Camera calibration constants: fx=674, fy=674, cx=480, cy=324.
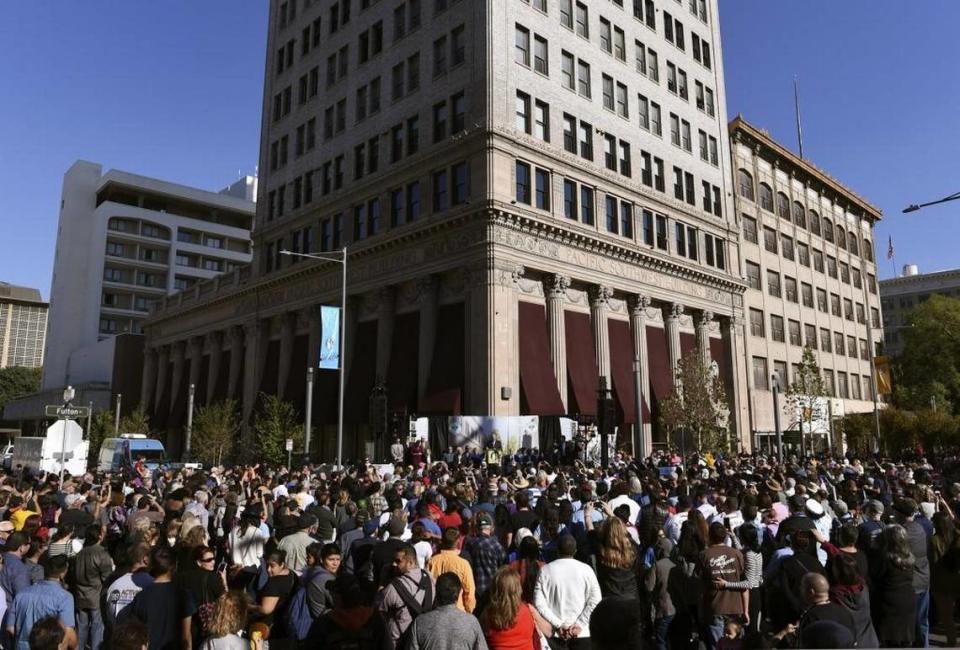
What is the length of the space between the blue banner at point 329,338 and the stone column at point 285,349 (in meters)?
18.3

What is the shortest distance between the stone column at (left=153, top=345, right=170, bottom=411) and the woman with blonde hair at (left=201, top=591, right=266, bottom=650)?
221 feet

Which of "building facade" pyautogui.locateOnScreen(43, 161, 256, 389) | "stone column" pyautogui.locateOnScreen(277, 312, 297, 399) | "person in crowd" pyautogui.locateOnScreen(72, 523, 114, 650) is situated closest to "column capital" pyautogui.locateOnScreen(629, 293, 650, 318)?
"stone column" pyautogui.locateOnScreen(277, 312, 297, 399)

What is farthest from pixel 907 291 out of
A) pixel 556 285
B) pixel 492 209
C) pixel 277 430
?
pixel 277 430

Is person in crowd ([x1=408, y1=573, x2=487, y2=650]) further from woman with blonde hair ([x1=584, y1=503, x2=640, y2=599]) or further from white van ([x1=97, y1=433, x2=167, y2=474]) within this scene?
white van ([x1=97, y1=433, x2=167, y2=474])

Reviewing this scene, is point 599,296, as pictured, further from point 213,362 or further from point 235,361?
point 213,362

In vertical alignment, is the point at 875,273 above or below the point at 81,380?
above

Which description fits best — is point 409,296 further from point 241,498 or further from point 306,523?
point 306,523

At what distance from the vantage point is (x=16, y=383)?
117 metres

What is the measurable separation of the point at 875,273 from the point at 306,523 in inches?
3236

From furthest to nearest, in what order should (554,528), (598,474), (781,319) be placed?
(781,319)
(598,474)
(554,528)

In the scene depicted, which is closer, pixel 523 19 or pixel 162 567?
pixel 162 567

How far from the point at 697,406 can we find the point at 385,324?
18.9m

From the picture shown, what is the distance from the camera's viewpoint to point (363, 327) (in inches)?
1726

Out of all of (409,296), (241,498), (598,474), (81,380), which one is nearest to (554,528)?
(241,498)
